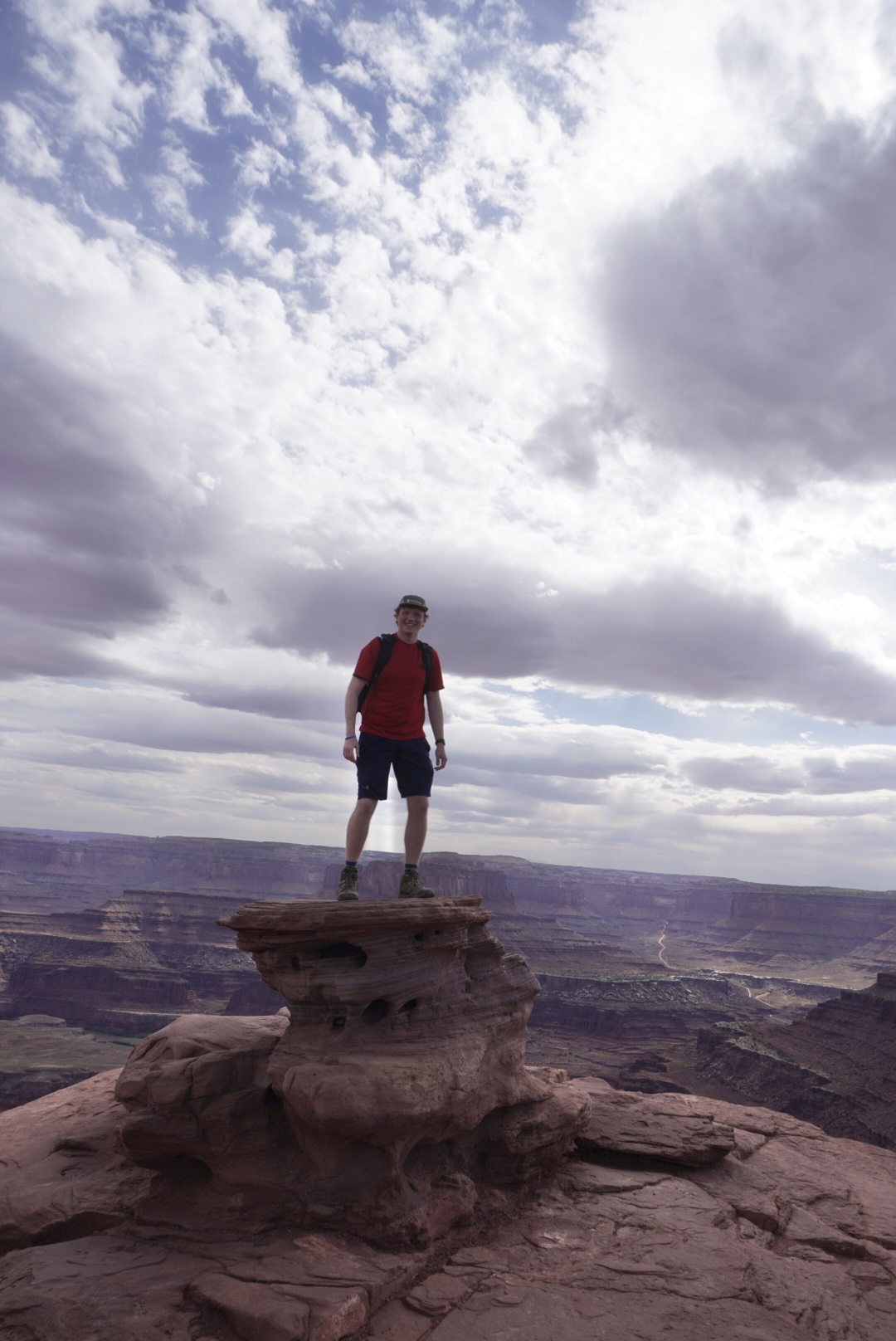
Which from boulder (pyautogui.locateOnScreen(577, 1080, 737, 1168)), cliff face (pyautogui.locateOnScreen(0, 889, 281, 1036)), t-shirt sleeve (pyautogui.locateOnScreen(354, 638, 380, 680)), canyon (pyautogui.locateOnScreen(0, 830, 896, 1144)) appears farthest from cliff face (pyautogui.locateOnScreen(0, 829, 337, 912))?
t-shirt sleeve (pyautogui.locateOnScreen(354, 638, 380, 680))

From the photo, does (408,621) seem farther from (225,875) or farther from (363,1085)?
(225,875)

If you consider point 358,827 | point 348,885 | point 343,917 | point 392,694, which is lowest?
point 343,917

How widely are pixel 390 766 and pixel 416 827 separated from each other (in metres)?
0.93

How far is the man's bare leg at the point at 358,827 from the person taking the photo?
32.9 feet

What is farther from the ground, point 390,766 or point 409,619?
point 409,619

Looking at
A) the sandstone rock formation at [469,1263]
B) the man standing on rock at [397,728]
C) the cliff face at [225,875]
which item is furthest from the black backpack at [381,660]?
the cliff face at [225,875]

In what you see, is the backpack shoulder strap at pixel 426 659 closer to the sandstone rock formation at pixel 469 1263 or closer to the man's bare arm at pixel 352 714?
the man's bare arm at pixel 352 714

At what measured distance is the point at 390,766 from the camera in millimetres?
10508

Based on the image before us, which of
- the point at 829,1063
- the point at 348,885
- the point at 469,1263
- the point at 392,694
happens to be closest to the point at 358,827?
the point at 348,885

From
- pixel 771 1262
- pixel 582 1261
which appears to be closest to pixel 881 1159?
pixel 771 1262

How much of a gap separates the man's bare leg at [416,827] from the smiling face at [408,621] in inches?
90.3

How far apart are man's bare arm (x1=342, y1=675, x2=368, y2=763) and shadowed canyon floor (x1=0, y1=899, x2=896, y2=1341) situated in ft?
6.55

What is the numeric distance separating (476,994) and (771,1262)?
4305 mm

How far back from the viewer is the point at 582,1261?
768cm
